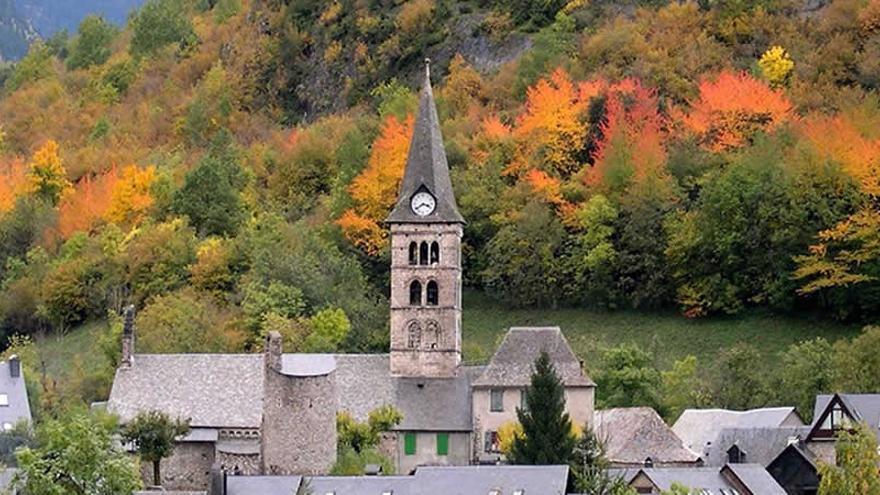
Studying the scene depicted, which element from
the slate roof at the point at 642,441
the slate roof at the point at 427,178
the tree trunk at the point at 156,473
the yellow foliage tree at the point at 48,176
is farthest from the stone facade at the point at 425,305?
the yellow foliage tree at the point at 48,176

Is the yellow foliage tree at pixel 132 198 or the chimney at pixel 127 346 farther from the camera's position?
the yellow foliage tree at pixel 132 198

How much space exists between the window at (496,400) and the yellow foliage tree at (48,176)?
62.9 meters

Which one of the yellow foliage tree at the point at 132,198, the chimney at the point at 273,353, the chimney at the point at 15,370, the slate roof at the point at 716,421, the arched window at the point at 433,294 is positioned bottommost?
the slate roof at the point at 716,421

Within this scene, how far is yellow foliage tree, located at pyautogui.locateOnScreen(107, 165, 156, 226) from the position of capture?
128 meters

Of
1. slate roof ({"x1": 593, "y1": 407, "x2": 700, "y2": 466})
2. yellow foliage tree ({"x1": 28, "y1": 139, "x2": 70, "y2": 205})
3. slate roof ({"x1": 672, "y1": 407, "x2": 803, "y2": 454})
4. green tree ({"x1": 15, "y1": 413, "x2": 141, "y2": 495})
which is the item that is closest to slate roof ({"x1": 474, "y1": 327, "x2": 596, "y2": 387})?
slate roof ({"x1": 593, "y1": 407, "x2": 700, "y2": 466})

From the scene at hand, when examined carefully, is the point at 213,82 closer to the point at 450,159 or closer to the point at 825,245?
the point at 450,159

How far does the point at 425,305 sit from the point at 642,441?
38.0 ft

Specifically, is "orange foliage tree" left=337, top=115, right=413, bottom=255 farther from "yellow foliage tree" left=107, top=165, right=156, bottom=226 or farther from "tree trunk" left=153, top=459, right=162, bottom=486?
"tree trunk" left=153, top=459, right=162, bottom=486

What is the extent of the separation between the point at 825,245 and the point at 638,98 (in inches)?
860

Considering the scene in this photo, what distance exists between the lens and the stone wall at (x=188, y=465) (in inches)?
3125

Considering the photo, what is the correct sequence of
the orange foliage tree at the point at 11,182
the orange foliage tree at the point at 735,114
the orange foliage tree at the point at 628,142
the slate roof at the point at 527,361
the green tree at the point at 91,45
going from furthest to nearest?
the green tree at the point at 91,45 < the orange foliage tree at the point at 11,182 < the orange foliage tree at the point at 735,114 < the orange foliage tree at the point at 628,142 < the slate roof at the point at 527,361

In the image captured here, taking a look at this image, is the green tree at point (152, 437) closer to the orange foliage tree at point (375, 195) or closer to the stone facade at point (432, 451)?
the stone facade at point (432, 451)

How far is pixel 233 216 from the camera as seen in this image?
397 ft

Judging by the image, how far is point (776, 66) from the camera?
4764 inches
